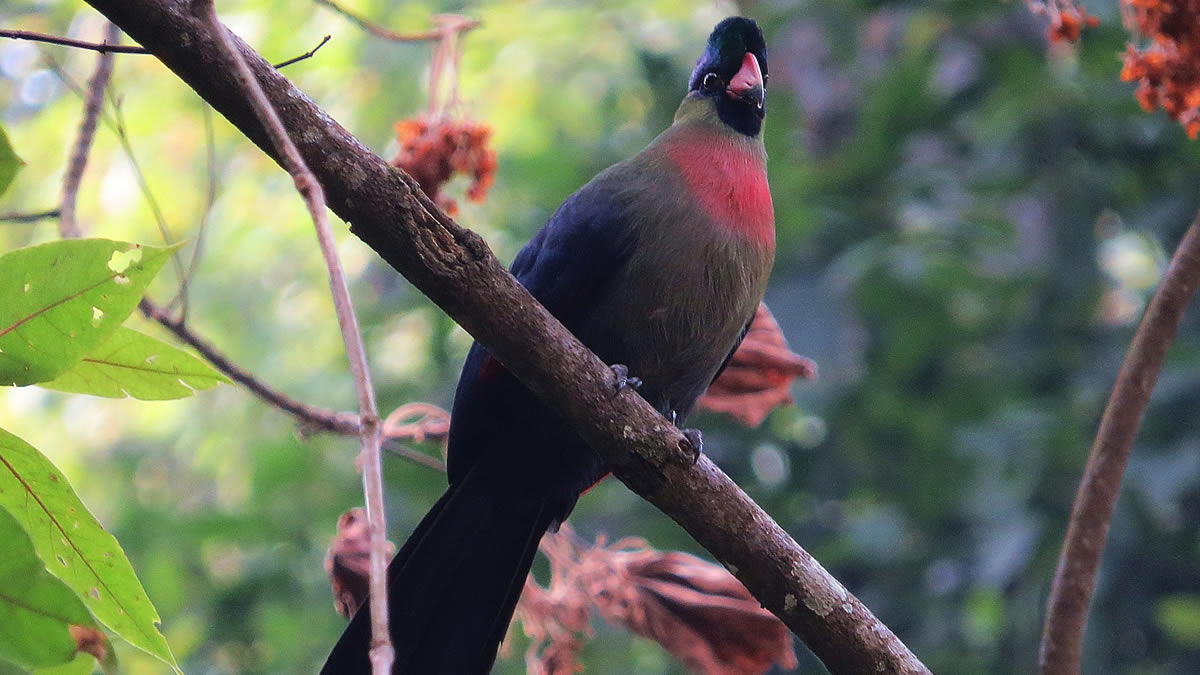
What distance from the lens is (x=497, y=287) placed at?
1.74 meters

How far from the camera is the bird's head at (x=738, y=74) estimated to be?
278 cm

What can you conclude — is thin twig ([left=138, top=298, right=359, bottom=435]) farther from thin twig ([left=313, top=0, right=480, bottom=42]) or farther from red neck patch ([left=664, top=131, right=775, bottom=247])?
red neck patch ([left=664, top=131, right=775, bottom=247])

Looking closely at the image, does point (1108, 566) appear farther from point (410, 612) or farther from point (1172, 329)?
point (410, 612)

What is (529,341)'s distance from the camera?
69.5 inches

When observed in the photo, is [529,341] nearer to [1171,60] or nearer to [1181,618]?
[1171,60]

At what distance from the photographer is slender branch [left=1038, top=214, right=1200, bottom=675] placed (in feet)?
6.98

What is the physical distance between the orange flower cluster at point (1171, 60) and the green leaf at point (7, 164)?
1.81m

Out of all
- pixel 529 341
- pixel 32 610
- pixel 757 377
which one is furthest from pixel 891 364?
pixel 32 610

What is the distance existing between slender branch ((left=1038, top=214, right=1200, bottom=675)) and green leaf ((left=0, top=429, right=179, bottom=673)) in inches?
61.6

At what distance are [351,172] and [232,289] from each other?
15.8 feet

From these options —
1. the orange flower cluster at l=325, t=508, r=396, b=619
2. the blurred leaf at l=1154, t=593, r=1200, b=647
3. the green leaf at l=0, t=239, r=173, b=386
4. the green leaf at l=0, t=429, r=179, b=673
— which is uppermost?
the blurred leaf at l=1154, t=593, r=1200, b=647

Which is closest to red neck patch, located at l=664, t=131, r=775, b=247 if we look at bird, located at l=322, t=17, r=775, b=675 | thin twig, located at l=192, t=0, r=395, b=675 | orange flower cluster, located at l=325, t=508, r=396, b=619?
bird, located at l=322, t=17, r=775, b=675

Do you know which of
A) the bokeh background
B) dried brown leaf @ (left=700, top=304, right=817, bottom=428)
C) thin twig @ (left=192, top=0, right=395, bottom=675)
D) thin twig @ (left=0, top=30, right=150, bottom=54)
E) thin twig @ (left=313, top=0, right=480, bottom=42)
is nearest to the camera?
thin twig @ (left=192, top=0, right=395, bottom=675)

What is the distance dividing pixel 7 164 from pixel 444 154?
4.08 ft
